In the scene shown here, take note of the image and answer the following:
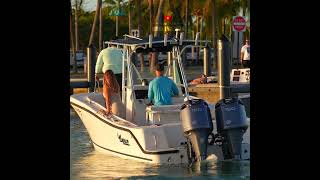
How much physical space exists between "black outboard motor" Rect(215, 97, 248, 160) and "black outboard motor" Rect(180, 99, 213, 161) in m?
0.25

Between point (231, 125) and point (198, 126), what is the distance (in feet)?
1.65

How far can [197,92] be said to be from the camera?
20.9 m

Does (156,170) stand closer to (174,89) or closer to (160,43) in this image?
(174,89)

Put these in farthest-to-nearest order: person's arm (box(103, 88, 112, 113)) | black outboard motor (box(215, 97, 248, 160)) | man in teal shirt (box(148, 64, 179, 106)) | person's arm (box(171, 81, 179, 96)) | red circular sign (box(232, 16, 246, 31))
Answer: red circular sign (box(232, 16, 246, 31)) → person's arm (box(103, 88, 112, 113)) → person's arm (box(171, 81, 179, 96)) → man in teal shirt (box(148, 64, 179, 106)) → black outboard motor (box(215, 97, 248, 160))

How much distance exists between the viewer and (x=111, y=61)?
14.4 m

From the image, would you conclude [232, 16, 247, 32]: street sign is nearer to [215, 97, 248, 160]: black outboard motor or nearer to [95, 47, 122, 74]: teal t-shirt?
[95, 47, 122, 74]: teal t-shirt

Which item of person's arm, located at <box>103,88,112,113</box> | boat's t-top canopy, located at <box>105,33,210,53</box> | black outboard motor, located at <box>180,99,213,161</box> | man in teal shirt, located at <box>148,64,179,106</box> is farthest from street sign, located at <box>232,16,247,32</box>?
black outboard motor, located at <box>180,99,213,161</box>

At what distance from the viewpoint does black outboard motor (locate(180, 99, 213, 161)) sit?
35.6 ft

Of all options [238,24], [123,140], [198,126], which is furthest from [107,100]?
[238,24]

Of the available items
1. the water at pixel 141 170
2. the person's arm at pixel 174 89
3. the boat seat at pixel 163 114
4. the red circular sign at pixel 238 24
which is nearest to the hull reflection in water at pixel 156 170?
the water at pixel 141 170

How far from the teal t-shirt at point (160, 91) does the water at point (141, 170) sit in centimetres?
109
